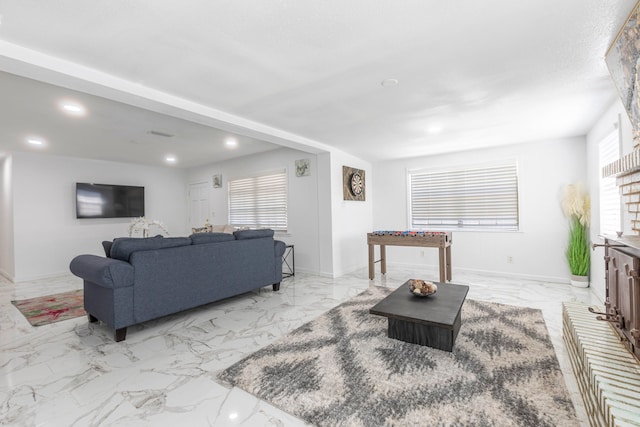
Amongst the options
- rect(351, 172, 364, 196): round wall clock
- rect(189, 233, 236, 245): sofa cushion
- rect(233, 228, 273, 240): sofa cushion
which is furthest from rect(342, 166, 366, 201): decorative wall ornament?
rect(189, 233, 236, 245): sofa cushion

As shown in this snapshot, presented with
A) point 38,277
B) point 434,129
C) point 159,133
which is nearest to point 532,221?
point 434,129

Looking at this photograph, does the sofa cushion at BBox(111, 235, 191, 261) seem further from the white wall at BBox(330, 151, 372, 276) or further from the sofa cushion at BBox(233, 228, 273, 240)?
the white wall at BBox(330, 151, 372, 276)

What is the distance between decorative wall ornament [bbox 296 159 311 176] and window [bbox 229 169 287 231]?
387 millimetres

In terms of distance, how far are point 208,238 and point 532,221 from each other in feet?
16.1

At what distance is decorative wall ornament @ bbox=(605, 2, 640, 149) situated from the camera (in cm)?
168

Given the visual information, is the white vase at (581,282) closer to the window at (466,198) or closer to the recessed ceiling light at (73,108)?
the window at (466,198)

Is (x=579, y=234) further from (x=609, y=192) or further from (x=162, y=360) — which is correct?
(x=162, y=360)

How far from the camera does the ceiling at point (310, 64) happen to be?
1685 millimetres

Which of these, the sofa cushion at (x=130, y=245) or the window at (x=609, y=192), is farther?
the window at (x=609, y=192)

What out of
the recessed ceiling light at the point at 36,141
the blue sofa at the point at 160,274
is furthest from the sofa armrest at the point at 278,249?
the recessed ceiling light at the point at 36,141

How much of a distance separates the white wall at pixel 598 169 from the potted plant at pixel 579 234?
0.31ft

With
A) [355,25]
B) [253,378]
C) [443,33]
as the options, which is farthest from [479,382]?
[355,25]

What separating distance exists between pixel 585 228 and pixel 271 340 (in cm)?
462

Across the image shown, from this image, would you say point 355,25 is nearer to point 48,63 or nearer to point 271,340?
point 48,63
